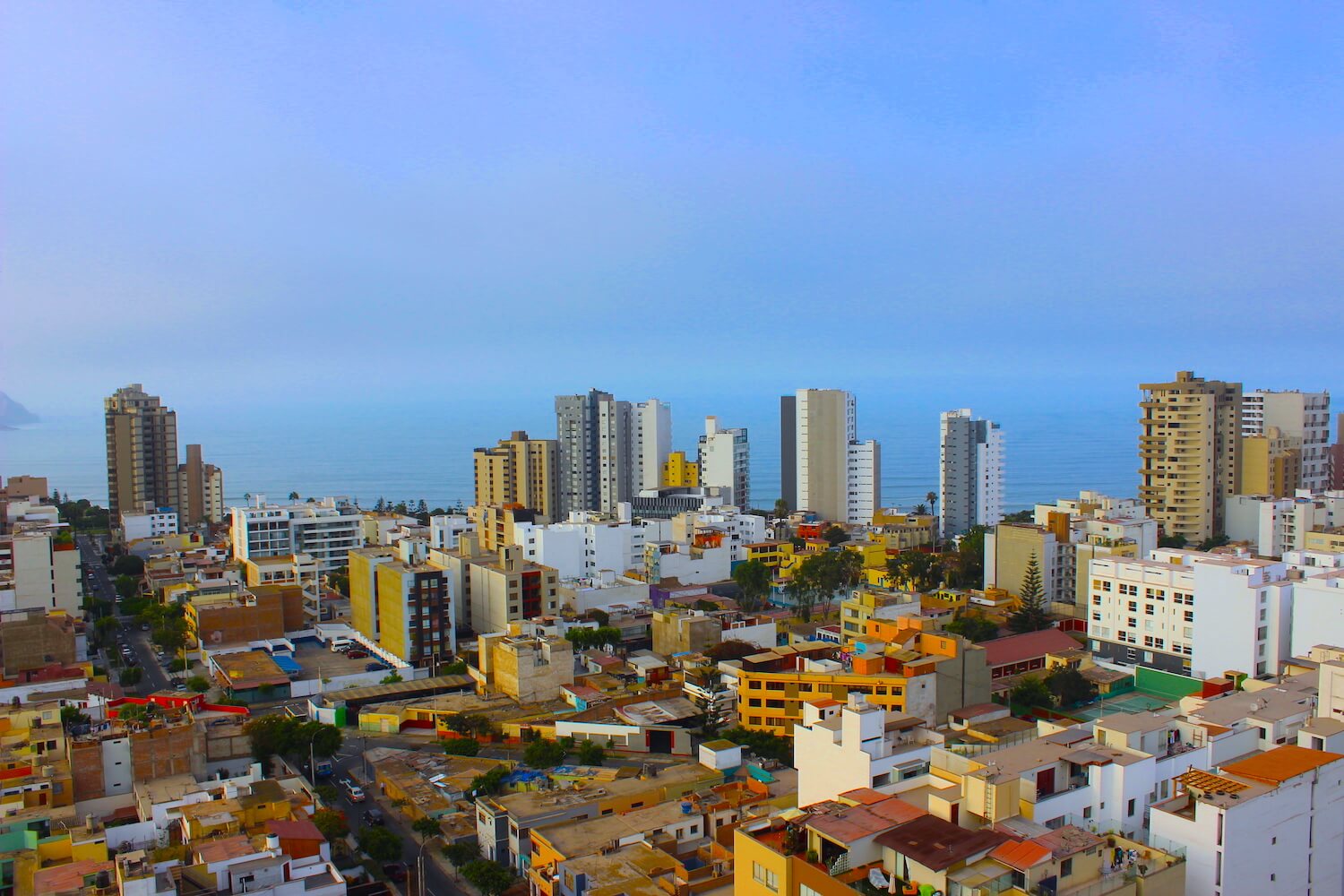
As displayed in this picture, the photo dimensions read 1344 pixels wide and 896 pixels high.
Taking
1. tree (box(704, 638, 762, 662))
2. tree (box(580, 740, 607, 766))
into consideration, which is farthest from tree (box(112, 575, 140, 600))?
tree (box(580, 740, 607, 766))

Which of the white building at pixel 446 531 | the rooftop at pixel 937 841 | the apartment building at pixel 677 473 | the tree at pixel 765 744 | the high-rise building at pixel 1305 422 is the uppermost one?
the high-rise building at pixel 1305 422

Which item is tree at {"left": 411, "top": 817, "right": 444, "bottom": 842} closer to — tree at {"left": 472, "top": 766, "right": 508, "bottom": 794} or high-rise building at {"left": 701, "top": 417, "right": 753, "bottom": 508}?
tree at {"left": 472, "top": 766, "right": 508, "bottom": 794}

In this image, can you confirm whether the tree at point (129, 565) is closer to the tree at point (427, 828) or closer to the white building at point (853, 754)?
the tree at point (427, 828)

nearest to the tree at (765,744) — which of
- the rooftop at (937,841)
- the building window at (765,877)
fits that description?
the building window at (765,877)

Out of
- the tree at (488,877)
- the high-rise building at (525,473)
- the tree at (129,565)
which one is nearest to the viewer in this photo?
the tree at (488,877)

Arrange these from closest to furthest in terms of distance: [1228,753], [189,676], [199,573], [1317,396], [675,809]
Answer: [1228,753] → [675,809] → [189,676] → [199,573] → [1317,396]

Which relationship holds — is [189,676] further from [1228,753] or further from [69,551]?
[1228,753]

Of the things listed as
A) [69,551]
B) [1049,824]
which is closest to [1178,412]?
[1049,824]
